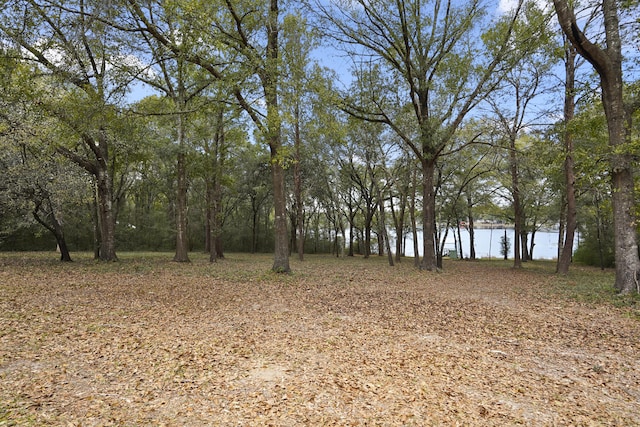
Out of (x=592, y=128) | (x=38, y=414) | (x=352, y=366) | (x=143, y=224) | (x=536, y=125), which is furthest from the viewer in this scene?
(x=143, y=224)

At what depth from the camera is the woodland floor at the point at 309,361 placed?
271 centimetres

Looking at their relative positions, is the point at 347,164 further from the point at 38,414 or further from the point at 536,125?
the point at 38,414

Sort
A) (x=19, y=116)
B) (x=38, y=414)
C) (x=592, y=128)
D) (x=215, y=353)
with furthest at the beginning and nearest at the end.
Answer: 1. (x=19, y=116)
2. (x=592, y=128)
3. (x=215, y=353)
4. (x=38, y=414)

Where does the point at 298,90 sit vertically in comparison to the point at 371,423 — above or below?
above

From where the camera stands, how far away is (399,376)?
3.41 metres

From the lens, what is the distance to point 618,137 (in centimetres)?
753

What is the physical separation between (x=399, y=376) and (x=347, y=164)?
20632mm

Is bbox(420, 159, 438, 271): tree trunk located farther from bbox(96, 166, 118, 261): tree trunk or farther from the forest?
bbox(96, 166, 118, 261): tree trunk

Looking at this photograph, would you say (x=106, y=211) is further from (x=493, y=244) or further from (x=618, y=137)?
(x=493, y=244)

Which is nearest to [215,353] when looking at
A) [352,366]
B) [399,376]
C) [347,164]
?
[352,366]

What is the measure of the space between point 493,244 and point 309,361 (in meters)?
42.4

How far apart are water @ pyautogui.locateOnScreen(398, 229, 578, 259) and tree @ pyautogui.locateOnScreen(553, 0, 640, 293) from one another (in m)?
26.7

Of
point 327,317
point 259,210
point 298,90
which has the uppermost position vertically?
point 298,90

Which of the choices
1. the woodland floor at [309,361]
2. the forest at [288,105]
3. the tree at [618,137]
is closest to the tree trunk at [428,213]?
the forest at [288,105]
